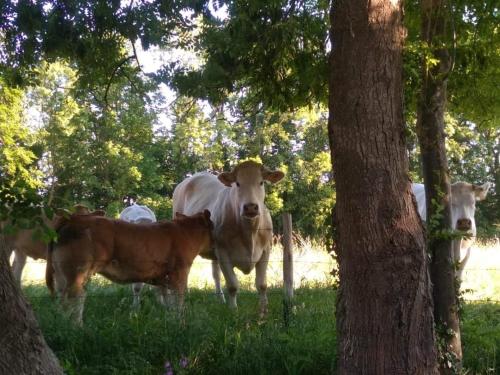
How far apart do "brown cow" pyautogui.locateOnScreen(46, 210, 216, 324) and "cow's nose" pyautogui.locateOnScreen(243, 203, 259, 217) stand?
0.61 metres

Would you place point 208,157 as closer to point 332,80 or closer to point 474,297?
point 474,297

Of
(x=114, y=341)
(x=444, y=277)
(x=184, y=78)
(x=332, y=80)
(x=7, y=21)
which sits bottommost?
(x=114, y=341)

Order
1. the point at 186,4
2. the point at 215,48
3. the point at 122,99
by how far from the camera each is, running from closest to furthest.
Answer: the point at 215,48, the point at 186,4, the point at 122,99

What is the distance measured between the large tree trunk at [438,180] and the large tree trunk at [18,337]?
3.05 metres

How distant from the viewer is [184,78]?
667cm

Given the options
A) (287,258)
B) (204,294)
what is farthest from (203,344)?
(204,294)

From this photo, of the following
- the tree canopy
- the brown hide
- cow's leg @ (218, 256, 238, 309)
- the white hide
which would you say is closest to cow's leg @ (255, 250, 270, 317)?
cow's leg @ (218, 256, 238, 309)

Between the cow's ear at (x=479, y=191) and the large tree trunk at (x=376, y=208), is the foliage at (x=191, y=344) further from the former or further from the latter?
the cow's ear at (x=479, y=191)

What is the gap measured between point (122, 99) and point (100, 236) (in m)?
28.2

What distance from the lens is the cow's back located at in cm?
1099

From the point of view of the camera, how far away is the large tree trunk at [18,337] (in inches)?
144

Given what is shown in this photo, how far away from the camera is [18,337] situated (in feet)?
12.2

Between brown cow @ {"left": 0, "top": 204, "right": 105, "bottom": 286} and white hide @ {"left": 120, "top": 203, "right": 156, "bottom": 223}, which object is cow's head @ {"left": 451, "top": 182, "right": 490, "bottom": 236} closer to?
white hide @ {"left": 120, "top": 203, "right": 156, "bottom": 223}

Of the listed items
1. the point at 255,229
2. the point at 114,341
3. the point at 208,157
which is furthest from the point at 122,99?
the point at 114,341
